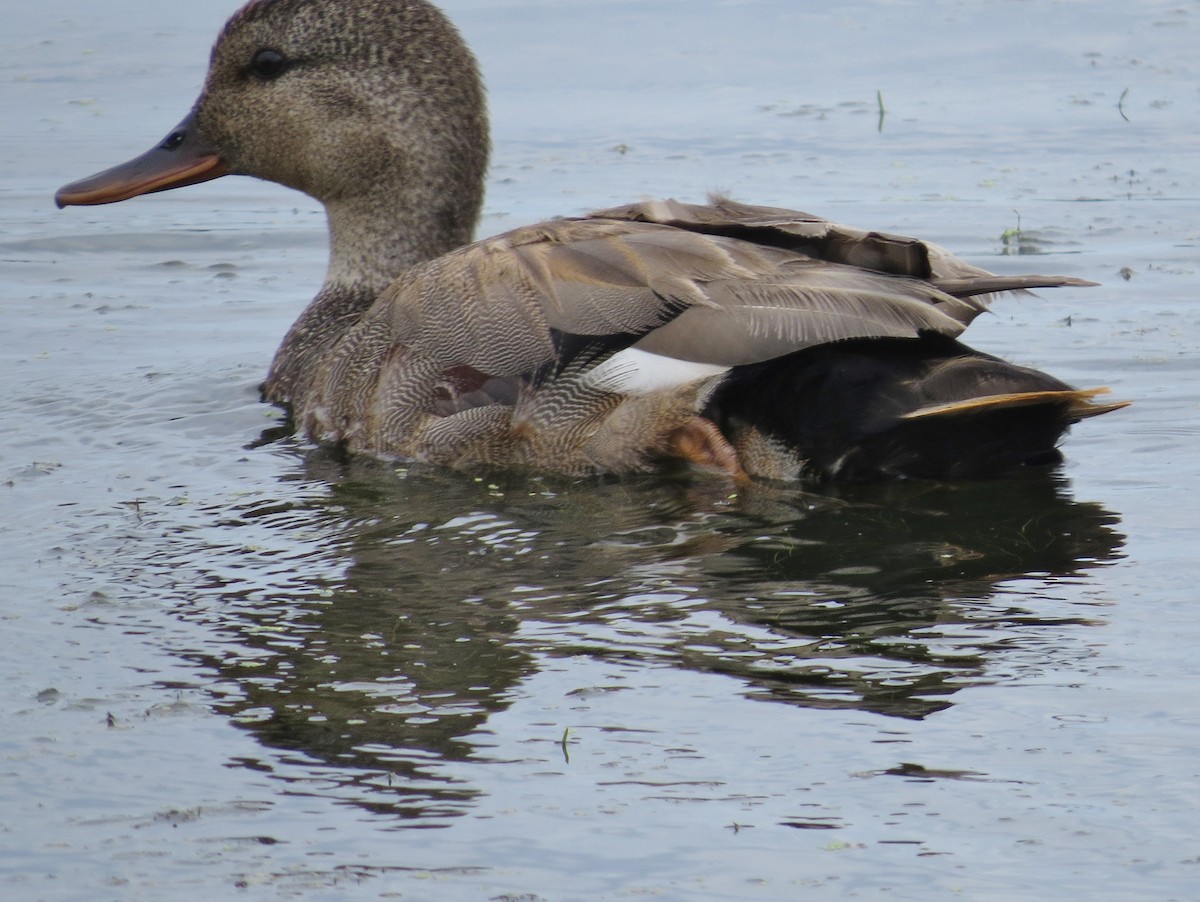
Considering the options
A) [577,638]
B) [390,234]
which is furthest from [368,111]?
[577,638]

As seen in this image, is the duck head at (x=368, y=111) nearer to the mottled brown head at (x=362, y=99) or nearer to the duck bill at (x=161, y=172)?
the mottled brown head at (x=362, y=99)

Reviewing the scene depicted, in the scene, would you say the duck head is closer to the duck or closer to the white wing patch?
the duck

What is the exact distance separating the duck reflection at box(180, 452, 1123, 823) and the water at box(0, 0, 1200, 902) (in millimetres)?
14

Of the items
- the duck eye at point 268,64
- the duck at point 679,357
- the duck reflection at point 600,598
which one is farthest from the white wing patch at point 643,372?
the duck eye at point 268,64

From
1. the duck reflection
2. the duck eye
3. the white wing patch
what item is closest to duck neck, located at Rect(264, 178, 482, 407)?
the duck eye

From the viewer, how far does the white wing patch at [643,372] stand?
5.43 m

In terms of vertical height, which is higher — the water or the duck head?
the duck head

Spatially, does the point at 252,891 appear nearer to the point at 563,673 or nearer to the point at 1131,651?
the point at 563,673

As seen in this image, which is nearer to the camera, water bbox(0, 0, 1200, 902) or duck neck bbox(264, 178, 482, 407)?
water bbox(0, 0, 1200, 902)

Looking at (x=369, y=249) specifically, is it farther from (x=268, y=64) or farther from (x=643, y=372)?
(x=643, y=372)

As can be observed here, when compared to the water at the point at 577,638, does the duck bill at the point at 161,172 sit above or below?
above

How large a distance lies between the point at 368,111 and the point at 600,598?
2.85 meters

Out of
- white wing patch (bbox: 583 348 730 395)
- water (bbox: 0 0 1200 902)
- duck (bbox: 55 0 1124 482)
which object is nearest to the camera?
water (bbox: 0 0 1200 902)

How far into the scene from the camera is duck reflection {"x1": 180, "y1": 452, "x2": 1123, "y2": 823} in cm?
407
